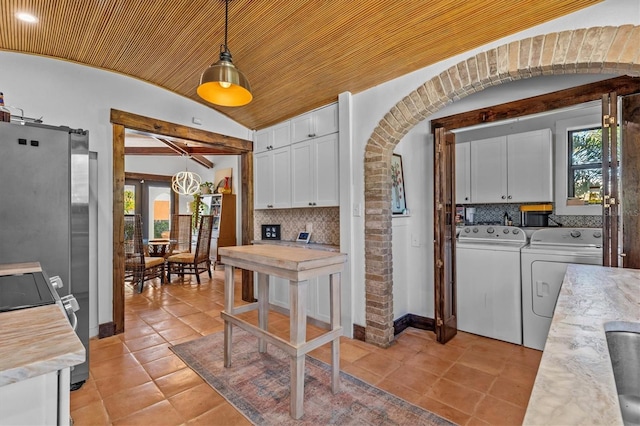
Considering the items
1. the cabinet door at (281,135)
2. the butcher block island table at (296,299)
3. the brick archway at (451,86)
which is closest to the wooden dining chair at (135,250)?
the cabinet door at (281,135)

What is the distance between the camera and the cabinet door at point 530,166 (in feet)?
10.7

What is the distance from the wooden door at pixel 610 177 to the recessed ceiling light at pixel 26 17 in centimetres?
431

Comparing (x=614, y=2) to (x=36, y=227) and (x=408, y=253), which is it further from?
(x=36, y=227)

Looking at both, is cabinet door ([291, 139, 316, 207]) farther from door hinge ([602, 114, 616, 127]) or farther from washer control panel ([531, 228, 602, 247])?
door hinge ([602, 114, 616, 127])

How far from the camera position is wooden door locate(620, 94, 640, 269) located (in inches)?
85.2

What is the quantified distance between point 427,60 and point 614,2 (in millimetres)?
1098

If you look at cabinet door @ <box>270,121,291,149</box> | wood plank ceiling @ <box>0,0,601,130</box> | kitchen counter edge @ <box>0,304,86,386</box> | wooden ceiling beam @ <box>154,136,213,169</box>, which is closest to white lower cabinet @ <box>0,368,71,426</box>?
kitchen counter edge @ <box>0,304,86,386</box>

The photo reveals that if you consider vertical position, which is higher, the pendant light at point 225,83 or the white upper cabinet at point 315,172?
the pendant light at point 225,83

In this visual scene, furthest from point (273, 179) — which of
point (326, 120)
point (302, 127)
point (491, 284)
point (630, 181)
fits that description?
point (630, 181)

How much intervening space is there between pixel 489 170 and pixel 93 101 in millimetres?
4356

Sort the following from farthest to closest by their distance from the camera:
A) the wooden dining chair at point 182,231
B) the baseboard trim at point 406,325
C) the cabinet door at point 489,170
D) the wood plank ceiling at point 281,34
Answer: the wooden dining chair at point 182,231 → the cabinet door at point 489,170 → the baseboard trim at point 406,325 → the wood plank ceiling at point 281,34

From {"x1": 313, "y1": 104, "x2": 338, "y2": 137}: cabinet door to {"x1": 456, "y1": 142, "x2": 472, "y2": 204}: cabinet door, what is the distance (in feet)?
5.47

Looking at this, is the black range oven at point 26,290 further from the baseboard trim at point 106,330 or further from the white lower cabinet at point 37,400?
the baseboard trim at point 106,330

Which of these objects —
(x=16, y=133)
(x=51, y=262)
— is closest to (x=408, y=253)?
(x=51, y=262)
